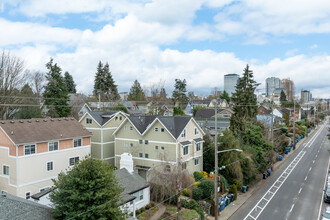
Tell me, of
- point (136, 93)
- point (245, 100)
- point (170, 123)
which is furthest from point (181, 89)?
point (170, 123)

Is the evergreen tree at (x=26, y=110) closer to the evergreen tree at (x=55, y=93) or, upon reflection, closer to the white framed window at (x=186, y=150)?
the evergreen tree at (x=55, y=93)

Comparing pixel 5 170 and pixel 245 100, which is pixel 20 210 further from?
pixel 245 100

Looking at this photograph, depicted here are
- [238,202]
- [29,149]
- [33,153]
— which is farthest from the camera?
[238,202]

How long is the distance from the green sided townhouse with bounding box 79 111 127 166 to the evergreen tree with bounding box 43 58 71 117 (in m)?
14.5

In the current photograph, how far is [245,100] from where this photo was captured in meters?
46.4

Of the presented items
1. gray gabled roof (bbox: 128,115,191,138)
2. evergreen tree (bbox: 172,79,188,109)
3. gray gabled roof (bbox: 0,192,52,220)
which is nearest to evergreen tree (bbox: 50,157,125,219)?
gray gabled roof (bbox: 0,192,52,220)

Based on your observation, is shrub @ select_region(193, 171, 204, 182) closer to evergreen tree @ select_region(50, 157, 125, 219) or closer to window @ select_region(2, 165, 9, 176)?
evergreen tree @ select_region(50, 157, 125, 219)

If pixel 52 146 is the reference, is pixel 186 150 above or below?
below

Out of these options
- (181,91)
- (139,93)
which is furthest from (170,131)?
(139,93)

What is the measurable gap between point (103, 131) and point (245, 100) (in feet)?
81.0

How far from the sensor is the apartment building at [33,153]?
89.0 ft

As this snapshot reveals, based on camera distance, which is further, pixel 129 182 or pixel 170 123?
pixel 170 123

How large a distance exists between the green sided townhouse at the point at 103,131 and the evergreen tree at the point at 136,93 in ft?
199

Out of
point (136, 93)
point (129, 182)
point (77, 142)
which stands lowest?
point (129, 182)
